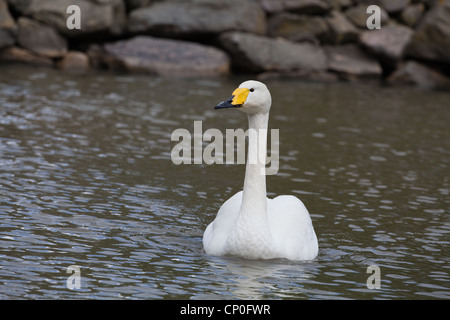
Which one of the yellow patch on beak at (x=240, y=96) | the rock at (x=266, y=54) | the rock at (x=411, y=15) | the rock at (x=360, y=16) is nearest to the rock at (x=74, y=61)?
the rock at (x=266, y=54)

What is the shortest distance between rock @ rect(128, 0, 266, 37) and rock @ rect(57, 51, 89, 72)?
6.17 feet

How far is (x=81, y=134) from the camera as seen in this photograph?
1384 cm

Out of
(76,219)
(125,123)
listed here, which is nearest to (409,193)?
(76,219)

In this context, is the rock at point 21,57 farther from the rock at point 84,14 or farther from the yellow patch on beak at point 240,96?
the yellow patch on beak at point 240,96

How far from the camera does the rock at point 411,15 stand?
27203 mm

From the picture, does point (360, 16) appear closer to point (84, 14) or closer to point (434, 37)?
point (434, 37)

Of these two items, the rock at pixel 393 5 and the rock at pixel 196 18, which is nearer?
the rock at pixel 196 18

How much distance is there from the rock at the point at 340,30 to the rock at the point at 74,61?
770 cm

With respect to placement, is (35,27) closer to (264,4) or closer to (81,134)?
(264,4)

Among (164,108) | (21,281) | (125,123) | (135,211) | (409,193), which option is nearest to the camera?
(21,281)

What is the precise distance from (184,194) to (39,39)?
13.4 metres

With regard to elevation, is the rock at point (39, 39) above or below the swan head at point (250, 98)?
above

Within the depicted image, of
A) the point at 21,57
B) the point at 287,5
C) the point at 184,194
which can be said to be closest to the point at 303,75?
the point at 287,5

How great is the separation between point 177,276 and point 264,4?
62.8 ft
